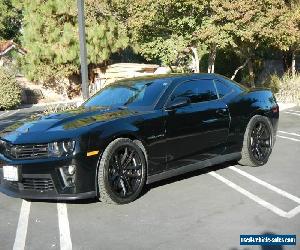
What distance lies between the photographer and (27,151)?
5.21 metres

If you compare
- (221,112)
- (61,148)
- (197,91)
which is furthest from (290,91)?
(61,148)

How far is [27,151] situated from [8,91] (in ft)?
57.6

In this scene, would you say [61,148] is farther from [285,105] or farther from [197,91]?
[285,105]

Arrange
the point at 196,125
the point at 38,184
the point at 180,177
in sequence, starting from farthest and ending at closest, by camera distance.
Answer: the point at 180,177 < the point at 196,125 < the point at 38,184

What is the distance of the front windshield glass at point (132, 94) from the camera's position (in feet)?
20.2

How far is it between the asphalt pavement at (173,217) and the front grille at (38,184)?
0.33 meters

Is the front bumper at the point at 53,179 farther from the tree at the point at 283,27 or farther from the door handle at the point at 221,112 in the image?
the tree at the point at 283,27

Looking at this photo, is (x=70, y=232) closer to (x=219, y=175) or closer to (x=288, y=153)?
(x=219, y=175)

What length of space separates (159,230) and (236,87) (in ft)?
10.5

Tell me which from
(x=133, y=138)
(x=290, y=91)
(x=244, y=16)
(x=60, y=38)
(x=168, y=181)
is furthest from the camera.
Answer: (x=60, y=38)

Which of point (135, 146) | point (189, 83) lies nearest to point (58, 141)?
point (135, 146)

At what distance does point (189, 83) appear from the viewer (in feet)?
21.4

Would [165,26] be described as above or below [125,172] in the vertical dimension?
above

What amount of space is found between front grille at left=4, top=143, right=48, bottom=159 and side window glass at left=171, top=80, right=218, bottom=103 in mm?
1886
